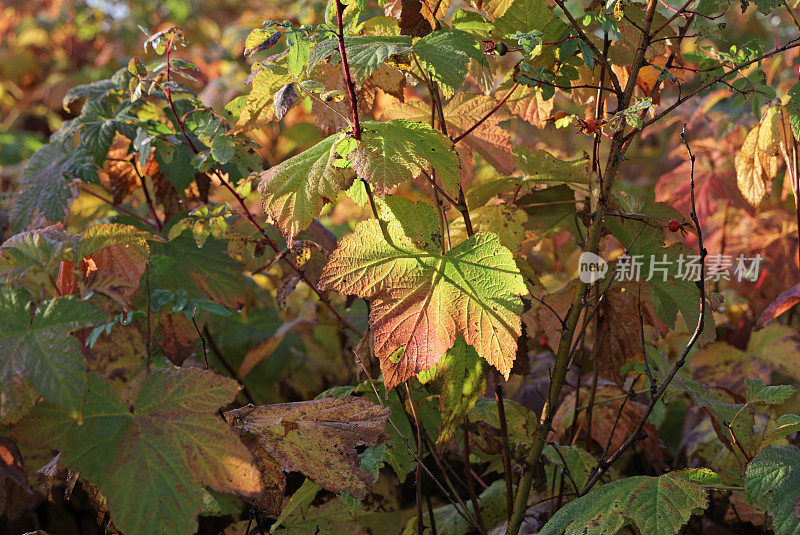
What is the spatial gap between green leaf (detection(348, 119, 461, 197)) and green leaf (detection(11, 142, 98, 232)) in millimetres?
727

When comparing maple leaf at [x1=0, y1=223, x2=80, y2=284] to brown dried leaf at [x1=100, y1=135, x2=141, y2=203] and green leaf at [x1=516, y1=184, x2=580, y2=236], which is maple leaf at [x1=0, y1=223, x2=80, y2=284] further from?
green leaf at [x1=516, y1=184, x2=580, y2=236]

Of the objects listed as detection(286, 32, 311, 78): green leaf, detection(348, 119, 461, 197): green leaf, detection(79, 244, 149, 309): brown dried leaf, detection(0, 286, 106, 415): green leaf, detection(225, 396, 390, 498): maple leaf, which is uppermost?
detection(286, 32, 311, 78): green leaf

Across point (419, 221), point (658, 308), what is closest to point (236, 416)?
point (419, 221)

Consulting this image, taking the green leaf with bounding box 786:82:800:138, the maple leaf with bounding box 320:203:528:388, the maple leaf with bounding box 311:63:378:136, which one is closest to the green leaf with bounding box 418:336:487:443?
the maple leaf with bounding box 320:203:528:388


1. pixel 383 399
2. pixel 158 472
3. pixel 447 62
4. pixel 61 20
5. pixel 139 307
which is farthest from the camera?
pixel 61 20

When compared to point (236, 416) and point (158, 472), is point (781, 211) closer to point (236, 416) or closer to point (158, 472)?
point (236, 416)

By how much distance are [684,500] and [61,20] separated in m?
5.59

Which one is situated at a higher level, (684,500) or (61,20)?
(61,20)

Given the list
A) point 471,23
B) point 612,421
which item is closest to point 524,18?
point 471,23

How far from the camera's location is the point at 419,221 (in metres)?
1.09

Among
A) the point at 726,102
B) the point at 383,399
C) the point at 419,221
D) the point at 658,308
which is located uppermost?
the point at 726,102

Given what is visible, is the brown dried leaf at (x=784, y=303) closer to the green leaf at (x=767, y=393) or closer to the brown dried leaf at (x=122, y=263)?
the green leaf at (x=767, y=393)

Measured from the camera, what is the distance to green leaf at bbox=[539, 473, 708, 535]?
3.04 feet

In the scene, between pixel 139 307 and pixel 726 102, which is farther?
pixel 726 102
